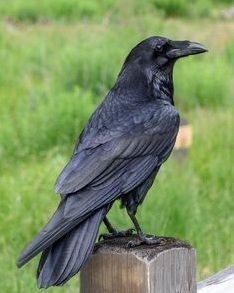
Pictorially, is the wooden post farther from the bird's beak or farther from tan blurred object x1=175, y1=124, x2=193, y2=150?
tan blurred object x1=175, y1=124, x2=193, y2=150

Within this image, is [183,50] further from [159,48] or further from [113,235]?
[113,235]

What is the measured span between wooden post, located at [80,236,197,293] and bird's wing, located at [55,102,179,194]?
181 mm

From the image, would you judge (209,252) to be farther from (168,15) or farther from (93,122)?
(168,15)

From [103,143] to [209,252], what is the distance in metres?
1.96

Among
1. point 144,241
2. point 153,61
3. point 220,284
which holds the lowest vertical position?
point 220,284

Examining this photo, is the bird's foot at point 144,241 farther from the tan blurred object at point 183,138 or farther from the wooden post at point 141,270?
the tan blurred object at point 183,138

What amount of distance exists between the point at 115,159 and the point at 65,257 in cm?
33

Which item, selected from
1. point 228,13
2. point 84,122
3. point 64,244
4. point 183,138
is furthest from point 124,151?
point 228,13

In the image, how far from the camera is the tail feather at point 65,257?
6.45 feet

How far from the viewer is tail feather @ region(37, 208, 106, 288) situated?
1.97 m

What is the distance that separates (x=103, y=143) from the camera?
225 cm

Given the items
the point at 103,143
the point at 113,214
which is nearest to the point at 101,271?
the point at 103,143

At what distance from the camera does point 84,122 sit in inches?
242

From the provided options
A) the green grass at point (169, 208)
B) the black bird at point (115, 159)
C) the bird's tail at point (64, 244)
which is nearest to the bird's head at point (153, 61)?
the black bird at point (115, 159)
